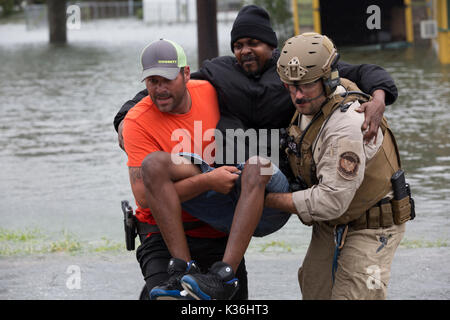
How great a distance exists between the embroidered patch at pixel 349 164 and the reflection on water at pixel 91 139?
10.3 ft

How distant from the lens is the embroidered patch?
3.71 m

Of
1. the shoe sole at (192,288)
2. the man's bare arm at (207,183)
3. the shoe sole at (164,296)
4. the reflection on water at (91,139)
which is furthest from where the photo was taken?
the reflection on water at (91,139)

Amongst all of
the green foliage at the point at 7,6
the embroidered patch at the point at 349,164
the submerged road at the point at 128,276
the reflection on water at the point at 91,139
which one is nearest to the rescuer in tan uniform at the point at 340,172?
the embroidered patch at the point at 349,164

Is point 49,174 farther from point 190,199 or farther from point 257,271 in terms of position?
point 190,199

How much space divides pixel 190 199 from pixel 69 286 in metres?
2.22

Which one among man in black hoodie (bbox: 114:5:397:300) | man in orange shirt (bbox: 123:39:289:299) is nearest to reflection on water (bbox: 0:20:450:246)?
man in orange shirt (bbox: 123:39:289:299)

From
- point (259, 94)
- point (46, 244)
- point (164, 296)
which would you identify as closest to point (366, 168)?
point (259, 94)

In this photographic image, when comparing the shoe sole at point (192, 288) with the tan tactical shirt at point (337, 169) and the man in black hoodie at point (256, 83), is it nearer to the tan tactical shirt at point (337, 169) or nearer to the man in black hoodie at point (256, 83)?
the tan tactical shirt at point (337, 169)

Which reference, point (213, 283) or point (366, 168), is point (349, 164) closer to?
point (366, 168)

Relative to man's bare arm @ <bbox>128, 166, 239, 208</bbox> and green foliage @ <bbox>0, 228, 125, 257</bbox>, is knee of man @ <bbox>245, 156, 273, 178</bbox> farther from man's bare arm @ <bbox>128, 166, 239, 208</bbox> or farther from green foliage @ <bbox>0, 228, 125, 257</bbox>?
green foliage @ <bbox>0, 228, 125, 257</bbox>

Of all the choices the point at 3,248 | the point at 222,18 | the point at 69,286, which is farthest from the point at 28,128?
the point at 222,18

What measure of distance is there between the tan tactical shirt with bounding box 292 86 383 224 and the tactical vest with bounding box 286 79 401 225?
2.3 inches

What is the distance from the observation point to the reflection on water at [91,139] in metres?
7.79

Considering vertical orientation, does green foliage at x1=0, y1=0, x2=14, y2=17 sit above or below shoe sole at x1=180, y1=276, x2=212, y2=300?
above
